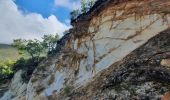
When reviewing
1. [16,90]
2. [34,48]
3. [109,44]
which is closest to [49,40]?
[34,48]

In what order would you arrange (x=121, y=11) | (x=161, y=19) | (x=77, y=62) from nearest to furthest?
(x=161, y=19) → (x=121, y=11) → (x=77, y=62)

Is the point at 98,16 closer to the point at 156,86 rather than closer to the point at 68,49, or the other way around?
the point at 68,49

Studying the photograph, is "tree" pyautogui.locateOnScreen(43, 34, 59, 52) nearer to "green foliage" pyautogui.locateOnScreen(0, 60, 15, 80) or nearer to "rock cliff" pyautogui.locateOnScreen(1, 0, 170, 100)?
"green foliage" pyautogui.locateOnScreen(0, 60, 15, 80)

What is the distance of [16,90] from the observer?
55.7 meters

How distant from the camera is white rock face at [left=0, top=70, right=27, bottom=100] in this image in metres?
52.8

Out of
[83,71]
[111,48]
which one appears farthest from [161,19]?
[83,71]

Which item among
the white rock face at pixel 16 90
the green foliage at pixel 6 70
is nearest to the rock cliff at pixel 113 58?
the white rock face at pixel 16 90

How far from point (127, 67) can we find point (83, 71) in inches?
593

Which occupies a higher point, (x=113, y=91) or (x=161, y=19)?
(x=161, y=19)

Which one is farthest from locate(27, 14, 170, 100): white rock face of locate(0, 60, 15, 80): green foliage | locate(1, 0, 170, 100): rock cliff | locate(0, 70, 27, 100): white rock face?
locate(0, 60, 15, 80): green foliage

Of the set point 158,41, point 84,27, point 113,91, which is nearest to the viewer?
point 113,91

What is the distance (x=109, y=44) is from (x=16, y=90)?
25.3 m

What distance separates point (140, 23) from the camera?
108 ft

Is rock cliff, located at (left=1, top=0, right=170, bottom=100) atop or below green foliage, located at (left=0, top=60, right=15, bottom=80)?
atop
